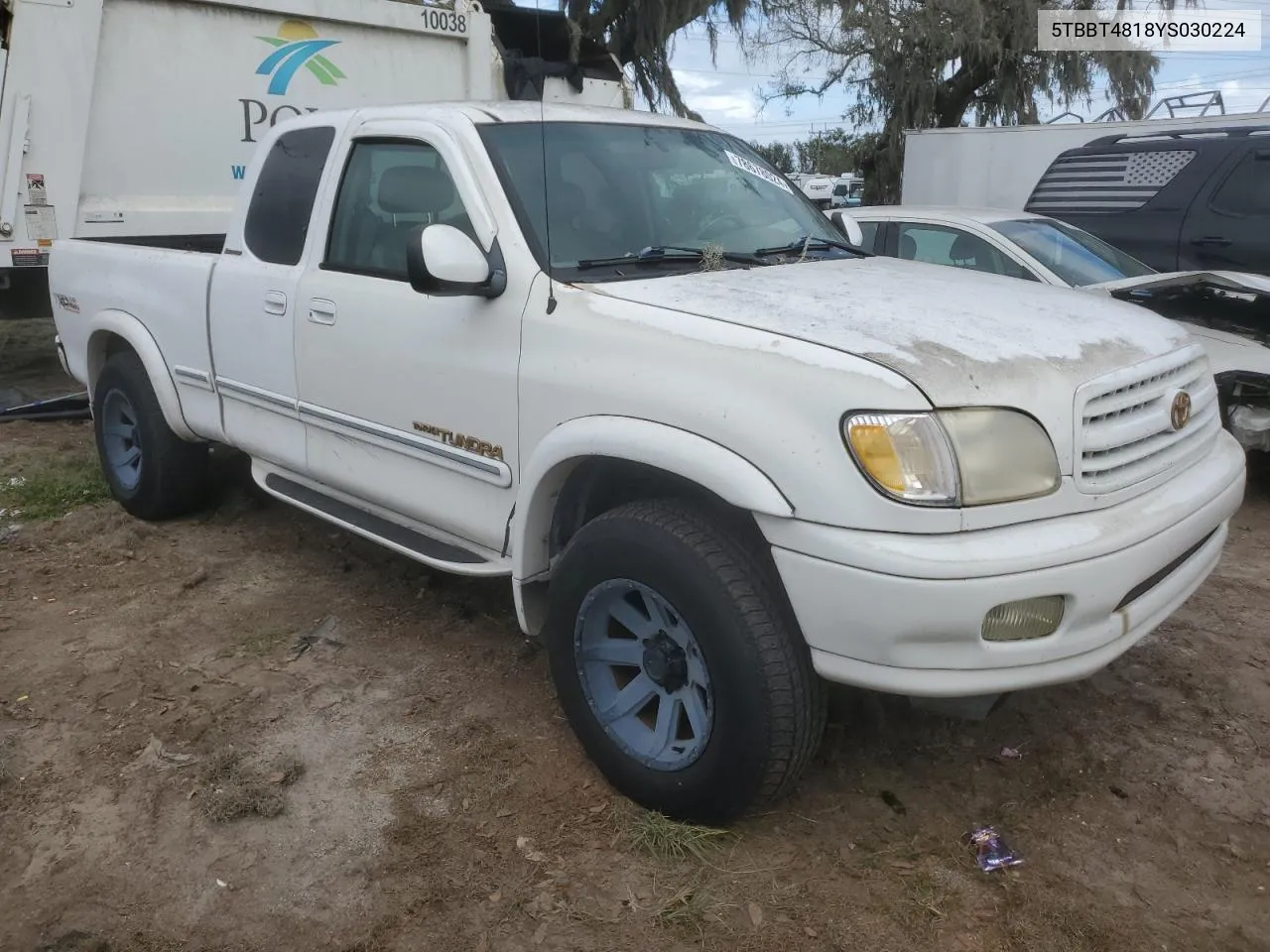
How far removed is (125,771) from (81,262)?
3.10 metres

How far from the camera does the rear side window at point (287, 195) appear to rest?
13.4ft

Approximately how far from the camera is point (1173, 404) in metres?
2.89

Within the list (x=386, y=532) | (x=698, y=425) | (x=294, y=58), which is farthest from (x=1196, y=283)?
(x=294, y=58)

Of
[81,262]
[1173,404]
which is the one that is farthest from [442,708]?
[81,262]

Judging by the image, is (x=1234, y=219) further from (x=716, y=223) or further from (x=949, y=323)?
(x=949, y=323)

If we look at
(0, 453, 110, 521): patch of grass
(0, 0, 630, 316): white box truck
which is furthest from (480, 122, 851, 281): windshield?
(0, 453, 110, 521): patch of grass

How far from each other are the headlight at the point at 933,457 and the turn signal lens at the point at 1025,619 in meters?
0.24

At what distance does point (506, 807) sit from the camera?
3.06 meters

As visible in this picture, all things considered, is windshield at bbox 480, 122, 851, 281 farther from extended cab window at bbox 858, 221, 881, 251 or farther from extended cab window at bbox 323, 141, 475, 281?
extended cab window at bbox 858, 221, 881, 251

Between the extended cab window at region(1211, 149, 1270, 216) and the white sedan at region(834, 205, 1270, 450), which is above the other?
the extended cab window at region(1211, 149, 1270, 216)

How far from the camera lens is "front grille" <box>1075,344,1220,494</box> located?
8.52 feet

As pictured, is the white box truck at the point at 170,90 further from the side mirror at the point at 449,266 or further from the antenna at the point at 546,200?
the side mirror at the point at 449,266

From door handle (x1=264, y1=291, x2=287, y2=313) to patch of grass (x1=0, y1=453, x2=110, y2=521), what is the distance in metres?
2.24

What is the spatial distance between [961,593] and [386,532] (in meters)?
2.17
